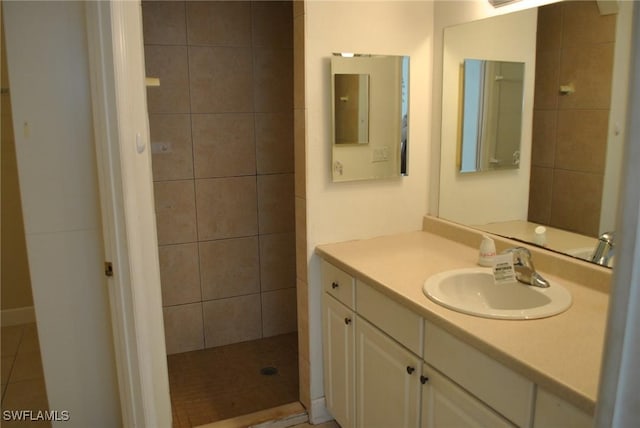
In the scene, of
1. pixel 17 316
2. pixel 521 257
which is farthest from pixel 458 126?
pixel 17 316

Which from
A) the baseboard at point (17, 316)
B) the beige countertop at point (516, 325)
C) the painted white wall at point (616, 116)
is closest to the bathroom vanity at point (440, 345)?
the beige countertop at point (516, 325)

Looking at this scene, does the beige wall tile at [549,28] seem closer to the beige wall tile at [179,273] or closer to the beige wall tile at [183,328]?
the beige wall tile at [179,273]

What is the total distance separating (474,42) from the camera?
7.15 ft

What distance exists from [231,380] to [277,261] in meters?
0.82

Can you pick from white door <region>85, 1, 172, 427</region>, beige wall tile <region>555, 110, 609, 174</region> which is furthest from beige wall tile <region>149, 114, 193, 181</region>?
beige wall tile <region>555, 110, 609, 174</region>

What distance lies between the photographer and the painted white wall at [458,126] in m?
1.94

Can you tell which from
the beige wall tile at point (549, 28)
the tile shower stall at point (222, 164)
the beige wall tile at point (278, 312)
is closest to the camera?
the beige wall tile at point (549, 28)

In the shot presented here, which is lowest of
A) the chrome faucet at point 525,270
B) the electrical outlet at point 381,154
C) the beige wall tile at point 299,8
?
the chrome faucet at point 525,270

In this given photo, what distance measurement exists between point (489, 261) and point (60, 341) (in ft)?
5.30

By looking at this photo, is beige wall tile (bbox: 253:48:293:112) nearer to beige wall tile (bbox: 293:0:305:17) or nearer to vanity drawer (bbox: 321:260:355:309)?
beige wall tile (bbox: 293:0:305:17)

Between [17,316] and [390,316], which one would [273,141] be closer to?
[390,316]

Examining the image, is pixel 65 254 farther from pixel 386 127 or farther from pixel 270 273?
pixel 270 273

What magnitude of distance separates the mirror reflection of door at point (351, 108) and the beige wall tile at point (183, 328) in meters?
1.56

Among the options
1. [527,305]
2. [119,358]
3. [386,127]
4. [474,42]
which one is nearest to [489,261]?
[527,305]
